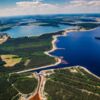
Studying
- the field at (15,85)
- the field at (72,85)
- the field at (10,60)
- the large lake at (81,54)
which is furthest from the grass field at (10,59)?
the field at (72,85)

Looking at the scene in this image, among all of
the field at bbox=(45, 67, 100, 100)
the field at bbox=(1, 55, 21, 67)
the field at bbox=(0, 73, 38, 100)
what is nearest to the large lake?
the field at bbox=(45, 67, 100, 100)

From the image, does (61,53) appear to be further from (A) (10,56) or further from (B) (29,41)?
(B) (29,41)

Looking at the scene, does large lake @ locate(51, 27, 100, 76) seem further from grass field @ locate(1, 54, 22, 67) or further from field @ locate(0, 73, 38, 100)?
field @ locate(0, 73, 38, 100)

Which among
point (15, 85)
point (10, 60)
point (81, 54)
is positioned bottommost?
point (81, 54)

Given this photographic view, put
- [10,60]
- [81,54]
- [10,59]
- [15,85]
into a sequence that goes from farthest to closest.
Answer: [81,54], [10,59], [10,60], [15,85]

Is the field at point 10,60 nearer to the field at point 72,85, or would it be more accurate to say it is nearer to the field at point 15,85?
the field at point 15,85

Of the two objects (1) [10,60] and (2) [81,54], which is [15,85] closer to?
(1) [10,60]

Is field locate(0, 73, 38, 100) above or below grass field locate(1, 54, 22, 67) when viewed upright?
above

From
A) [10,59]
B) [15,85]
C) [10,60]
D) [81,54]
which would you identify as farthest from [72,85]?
[10,59]

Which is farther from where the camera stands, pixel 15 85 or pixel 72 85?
pixel 15 85
